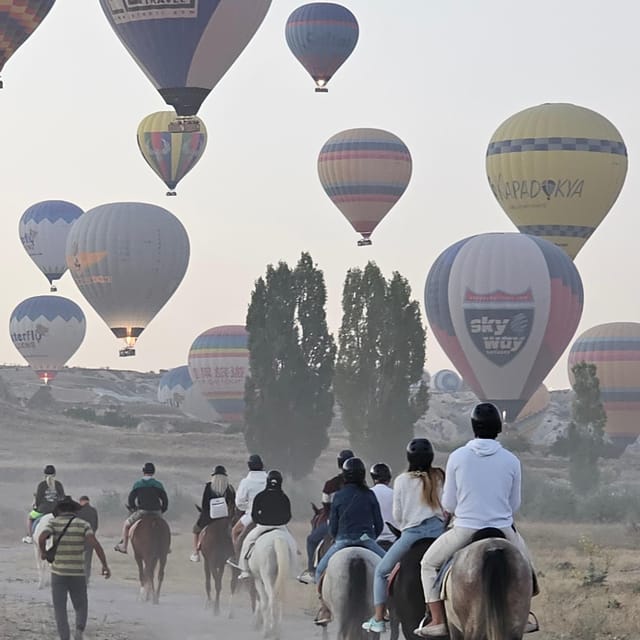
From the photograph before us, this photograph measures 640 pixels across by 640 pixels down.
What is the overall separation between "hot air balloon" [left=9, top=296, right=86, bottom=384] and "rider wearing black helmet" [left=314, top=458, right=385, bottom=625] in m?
95.2

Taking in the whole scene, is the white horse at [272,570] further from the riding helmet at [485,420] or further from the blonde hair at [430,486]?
the riding helmet at [485,420]

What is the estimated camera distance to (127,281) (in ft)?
269

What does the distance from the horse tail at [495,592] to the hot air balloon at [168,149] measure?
76.6 meters

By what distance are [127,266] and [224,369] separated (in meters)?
20.9

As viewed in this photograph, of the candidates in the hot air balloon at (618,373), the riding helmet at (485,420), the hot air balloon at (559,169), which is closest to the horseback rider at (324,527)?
the riding helmet at (485,420)

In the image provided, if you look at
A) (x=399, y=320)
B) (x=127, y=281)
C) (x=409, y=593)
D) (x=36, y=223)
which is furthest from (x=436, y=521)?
(x=36, y=223)

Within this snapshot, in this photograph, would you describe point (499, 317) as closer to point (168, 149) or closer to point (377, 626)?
point (168, 149)

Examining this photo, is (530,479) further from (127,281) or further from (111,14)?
(111,14)

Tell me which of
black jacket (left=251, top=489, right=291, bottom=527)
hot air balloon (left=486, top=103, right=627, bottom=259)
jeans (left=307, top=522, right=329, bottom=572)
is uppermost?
hot air balloon (left=486, top=103, right=627, bottom=259)

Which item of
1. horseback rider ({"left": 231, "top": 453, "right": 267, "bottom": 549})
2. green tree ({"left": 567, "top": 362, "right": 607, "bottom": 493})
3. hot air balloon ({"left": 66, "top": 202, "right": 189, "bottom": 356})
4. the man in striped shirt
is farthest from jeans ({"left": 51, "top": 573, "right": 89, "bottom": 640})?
hot air balloon ({"left": 66, "top": 202, "right": 189, "bottom": 356})

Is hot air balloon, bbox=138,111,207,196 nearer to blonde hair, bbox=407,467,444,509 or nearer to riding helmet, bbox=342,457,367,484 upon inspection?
riding helmet, bbox=342,457,367,484

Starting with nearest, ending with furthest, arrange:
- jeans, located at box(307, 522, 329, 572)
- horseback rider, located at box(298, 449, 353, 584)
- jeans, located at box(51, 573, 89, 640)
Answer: jeans, located at box(51, 573, 89, 640) < horseback rider, located at box(298, 449, 353, 584) < jeans, located at box(307, 522, 329, 572)

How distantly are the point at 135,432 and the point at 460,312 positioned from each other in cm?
3011

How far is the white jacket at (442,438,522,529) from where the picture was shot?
14297 mm
